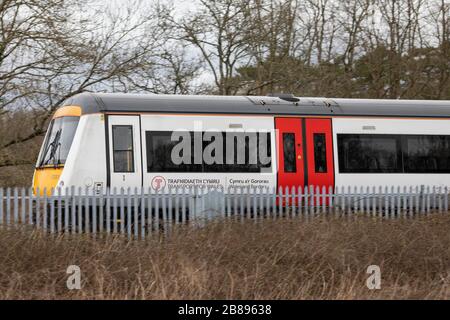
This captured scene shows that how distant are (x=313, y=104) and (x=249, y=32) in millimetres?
10503

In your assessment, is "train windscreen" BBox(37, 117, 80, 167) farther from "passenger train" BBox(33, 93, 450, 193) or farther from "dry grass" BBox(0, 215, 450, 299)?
"dry grass" BBox(0, 215, 450, 299)

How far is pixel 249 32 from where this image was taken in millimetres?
26125

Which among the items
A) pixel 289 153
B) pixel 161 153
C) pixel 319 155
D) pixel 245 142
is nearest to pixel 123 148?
pixel 161 153

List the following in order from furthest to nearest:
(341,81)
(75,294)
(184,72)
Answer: (341,81) < (184,72) < (75,294)

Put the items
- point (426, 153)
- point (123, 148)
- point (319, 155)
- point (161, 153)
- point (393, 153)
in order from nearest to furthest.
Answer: point (123, 148)
point (161, 153)
point (319, 155)
point (393, 153)
point (426, 153)

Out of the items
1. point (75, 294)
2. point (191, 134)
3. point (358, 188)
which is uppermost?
point (191, 134)

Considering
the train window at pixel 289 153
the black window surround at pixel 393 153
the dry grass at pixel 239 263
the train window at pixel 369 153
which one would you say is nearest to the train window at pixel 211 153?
the train window at pixel 289 153

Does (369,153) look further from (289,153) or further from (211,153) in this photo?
(211,153)

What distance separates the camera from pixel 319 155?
16.0 m

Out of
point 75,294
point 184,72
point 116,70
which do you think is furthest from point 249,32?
point 75,294

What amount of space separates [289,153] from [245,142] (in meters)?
1.06

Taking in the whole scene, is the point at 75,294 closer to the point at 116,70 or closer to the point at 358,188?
the point at 358,188
